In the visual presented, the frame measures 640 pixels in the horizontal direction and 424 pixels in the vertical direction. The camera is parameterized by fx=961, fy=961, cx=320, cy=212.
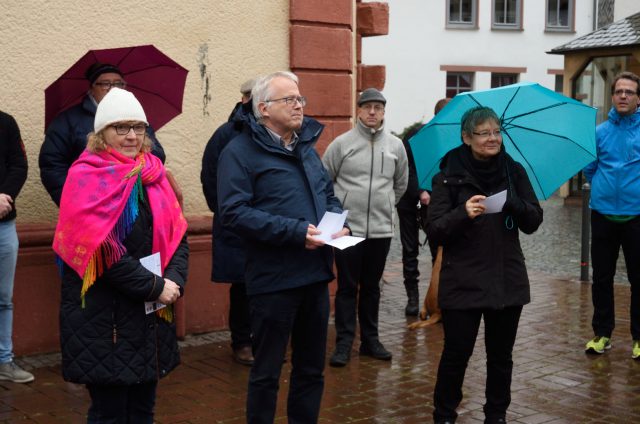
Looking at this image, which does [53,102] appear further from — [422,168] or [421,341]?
[421,341]

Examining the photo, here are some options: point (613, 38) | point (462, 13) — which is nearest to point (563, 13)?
point (462, 13)

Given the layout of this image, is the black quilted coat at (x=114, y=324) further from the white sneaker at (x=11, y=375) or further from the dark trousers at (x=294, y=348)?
the white sneaker at (x=11, y=375)

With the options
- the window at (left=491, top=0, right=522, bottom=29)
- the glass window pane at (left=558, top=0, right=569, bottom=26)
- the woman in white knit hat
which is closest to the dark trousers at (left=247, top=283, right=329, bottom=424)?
the woman in white knit hat

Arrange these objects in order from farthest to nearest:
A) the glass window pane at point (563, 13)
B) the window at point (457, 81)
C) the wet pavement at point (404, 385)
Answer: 1. the glass window pane at point (563, 13)
2. the window at point (457, 81)
3. the wet pavement at point (404, 385)

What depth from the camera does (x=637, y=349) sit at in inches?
278

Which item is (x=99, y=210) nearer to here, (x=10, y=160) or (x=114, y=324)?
(x=114, y=324)

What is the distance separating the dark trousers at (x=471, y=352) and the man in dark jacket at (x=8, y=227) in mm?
2823

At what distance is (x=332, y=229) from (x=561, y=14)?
94.5 ft

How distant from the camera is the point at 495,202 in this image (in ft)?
16.2

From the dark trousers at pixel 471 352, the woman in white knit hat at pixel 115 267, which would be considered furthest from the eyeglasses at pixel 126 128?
the dark trousers at pixel 471 352

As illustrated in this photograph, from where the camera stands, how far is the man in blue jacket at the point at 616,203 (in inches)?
273

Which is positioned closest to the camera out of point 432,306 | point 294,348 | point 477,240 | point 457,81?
point 294,348

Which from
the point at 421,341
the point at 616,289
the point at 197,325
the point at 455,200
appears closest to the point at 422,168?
the point at 455,200

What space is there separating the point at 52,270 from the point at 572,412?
3769mm
